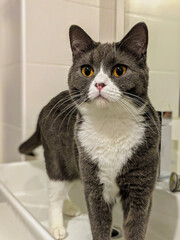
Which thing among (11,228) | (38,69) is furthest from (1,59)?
(11,228)

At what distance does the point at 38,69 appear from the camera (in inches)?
49.3

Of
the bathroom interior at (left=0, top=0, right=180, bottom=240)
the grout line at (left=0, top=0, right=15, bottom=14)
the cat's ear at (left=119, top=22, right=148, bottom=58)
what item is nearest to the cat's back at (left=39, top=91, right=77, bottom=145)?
the bathroom interior at (left=0, top=0, right=180, bottom=240)

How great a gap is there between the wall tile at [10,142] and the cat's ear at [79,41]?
728 millimetres

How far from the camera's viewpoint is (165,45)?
1.08 meters

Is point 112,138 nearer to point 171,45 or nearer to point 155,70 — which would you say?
point 155,70

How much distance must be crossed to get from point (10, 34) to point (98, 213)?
39.7 inches

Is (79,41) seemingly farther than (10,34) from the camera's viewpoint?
No

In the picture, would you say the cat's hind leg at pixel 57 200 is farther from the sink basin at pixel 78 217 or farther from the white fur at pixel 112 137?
the white fur at pixel 112 137

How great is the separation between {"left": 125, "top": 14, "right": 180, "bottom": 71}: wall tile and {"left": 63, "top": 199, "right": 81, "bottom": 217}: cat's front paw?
60cm

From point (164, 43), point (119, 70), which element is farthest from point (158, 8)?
point (119, 70)

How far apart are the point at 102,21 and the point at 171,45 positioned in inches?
12.8

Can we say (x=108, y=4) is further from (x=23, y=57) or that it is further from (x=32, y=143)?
(x=32, y=143)

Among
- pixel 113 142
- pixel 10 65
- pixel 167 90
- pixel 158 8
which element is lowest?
pixel 113 142

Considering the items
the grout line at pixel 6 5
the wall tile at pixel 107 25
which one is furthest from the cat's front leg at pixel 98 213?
the grout line at pixel 6 5
